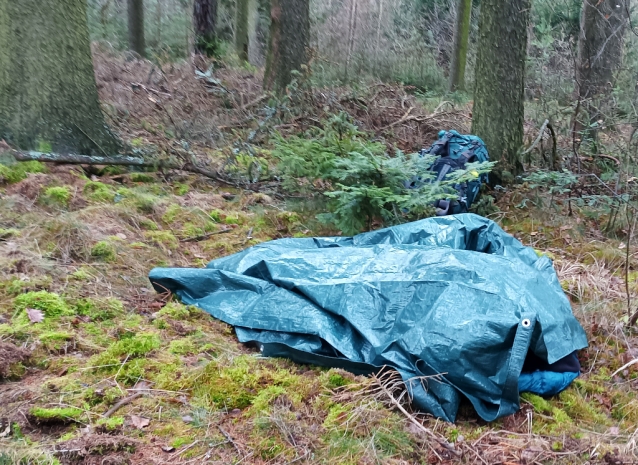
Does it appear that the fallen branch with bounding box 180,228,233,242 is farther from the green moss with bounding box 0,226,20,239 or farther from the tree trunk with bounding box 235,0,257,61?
the tree trunk with bounding box 235,0,257,61

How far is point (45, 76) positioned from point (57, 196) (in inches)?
51.0

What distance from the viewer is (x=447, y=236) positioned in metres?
3.81

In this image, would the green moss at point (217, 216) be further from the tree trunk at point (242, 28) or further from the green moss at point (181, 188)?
the tree trunk at point (242, 28)

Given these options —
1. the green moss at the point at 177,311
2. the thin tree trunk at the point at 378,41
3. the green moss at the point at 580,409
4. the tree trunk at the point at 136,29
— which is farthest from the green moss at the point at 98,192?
the thin tree trunk at the point at 378,41

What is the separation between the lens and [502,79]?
571 cm

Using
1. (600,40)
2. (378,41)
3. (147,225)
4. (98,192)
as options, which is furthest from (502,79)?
(378,41)

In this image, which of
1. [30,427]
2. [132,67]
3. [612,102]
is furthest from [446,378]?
[132,67]

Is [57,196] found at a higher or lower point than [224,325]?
higher

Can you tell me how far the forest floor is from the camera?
7.13 ft

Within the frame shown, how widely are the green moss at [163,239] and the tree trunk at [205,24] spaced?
26.4ft

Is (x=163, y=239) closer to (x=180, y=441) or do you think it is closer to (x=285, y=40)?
(x=180, y=441)

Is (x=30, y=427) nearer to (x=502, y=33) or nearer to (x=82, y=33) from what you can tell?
(x=82, y=33)

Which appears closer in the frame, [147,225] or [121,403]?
[121,403]

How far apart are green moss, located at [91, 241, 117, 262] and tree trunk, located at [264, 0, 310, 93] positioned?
197 inches
